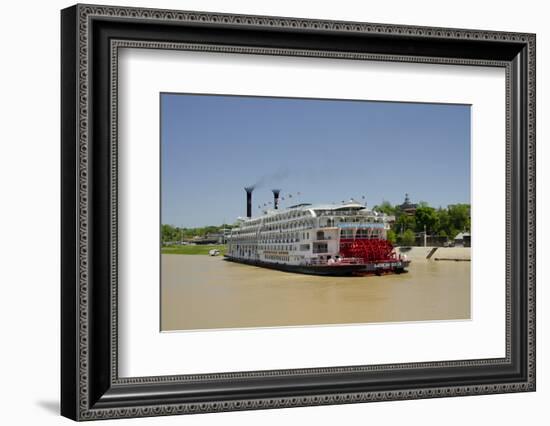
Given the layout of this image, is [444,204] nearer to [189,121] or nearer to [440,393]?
[440,393]

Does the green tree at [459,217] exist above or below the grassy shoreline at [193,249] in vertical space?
above

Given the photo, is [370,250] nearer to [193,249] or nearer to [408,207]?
[408,207]

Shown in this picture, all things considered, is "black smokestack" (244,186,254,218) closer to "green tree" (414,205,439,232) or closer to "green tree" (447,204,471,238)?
"green tree" (414,205,439,232)

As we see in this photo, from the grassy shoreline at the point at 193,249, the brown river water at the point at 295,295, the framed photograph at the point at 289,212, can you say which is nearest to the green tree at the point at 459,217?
the framed photograph at the point at 289,212

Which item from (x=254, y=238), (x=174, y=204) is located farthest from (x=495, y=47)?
(x=174, y=204)

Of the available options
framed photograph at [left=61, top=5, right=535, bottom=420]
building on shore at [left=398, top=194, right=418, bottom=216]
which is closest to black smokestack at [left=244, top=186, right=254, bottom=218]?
framed photograph at [left=61, top=5, right=535, bottom=420]

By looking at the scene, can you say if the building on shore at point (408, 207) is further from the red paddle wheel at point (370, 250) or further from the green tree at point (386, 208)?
the red paddle wheel at point (370, 250)
